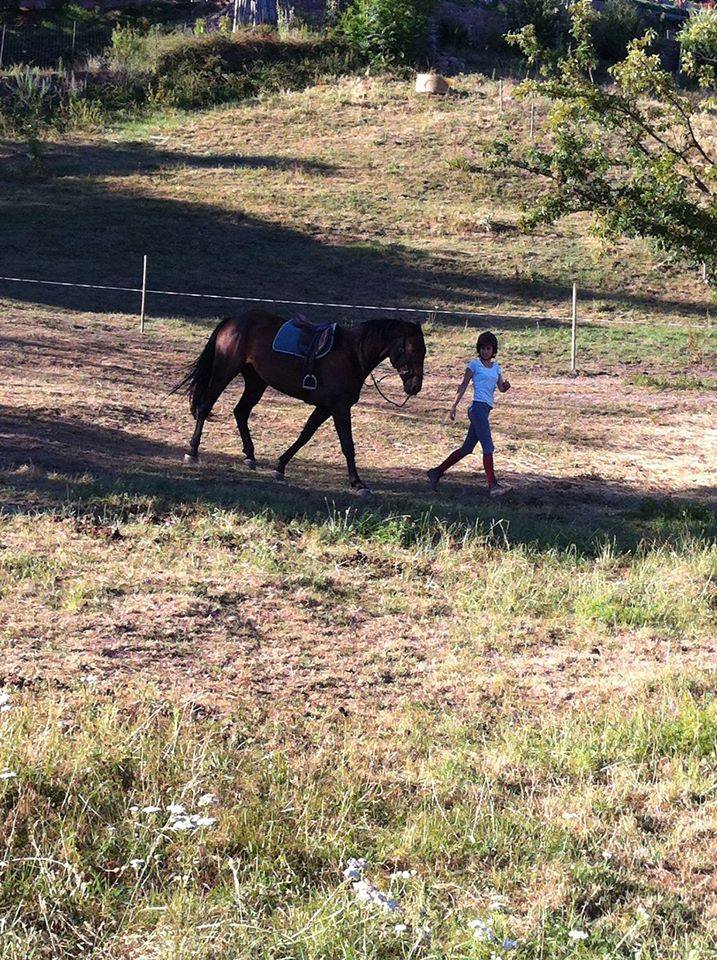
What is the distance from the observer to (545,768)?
5.62m

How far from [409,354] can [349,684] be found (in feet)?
16.3

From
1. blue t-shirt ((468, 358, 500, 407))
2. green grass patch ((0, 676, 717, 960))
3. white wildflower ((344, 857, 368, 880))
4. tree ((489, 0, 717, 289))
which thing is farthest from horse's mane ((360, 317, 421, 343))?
white wildflower ((344, 857, 368, 880))

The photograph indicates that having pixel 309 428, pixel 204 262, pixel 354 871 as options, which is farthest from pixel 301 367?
pixel 204 262

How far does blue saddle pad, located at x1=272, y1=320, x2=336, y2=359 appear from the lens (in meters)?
11.7

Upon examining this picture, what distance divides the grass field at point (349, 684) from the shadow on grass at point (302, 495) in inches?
2.3

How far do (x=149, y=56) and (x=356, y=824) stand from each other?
148 ft

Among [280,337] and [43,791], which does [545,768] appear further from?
[280,337]

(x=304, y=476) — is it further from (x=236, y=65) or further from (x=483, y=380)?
(x=236, y=65)

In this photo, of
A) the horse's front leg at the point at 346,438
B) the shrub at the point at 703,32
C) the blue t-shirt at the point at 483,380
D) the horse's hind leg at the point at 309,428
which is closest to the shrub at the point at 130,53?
the shrub at the point at 703,32

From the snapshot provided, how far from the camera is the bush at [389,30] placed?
148 ft

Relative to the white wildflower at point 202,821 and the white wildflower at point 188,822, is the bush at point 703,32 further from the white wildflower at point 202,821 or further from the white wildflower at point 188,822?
the white wildflower at point 202,821

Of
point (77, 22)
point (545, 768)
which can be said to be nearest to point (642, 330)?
point (545, 768)

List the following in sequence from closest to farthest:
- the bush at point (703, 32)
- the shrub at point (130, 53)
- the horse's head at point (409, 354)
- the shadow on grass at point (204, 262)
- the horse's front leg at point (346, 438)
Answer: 1. the horse's head at point (409, 354)
2. the horse's front leg at point (346, 438)
3. the bush at point (703, 32)
4. the shadow on grass at point (204, 262)
5. the shrub at point (130, 53)

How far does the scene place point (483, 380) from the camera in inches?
463
